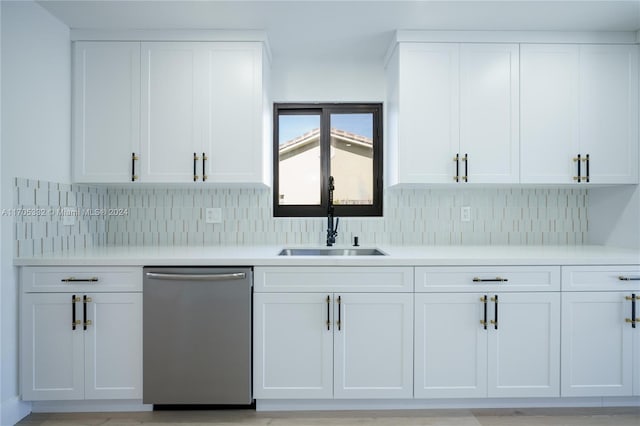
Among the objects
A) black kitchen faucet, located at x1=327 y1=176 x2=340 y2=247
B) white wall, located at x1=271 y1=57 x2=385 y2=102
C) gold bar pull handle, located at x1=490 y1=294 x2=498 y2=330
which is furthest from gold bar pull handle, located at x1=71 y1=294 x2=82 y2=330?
gold bar pull handle, located at x1=490 y1=294 x2=498 y2=330

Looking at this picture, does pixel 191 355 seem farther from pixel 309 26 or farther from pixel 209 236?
pixel 309 26

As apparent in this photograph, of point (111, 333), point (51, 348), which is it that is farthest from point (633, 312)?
point (51, 348)

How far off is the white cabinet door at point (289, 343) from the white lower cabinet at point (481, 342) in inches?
20.5

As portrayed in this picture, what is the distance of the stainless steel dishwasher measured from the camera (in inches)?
78.1

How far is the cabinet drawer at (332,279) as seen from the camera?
2020mm

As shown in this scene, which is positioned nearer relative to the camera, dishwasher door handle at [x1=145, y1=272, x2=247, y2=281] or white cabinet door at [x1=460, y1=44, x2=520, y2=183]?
dishwasher door handle at [x1=145, y1=272, x2=247, y2=281]

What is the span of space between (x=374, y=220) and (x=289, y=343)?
1126 mm

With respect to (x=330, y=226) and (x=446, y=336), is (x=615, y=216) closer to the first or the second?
(x=446, y=336)

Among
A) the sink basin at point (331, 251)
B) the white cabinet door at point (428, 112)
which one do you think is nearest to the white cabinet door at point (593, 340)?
the white cabinet door at point (428, 112)

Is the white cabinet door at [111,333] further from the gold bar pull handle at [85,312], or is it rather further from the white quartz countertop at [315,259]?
the white quartz countertop at [315,259]

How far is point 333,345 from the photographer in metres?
2.01

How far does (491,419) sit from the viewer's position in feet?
6.65

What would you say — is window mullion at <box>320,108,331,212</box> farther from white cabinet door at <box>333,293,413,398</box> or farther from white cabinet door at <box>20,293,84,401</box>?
white cabinet door at <box>20,293,84,401</box>

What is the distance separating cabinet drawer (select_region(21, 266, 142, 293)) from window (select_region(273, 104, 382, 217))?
1.12m
